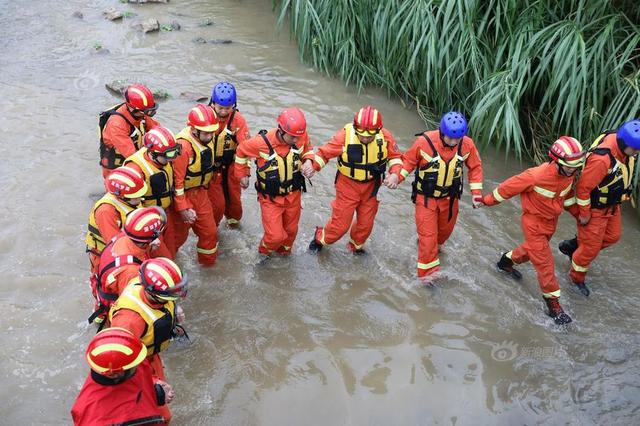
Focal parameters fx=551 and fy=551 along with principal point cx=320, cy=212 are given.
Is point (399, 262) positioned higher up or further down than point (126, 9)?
further down

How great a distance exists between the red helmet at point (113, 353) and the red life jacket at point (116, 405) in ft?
0.47

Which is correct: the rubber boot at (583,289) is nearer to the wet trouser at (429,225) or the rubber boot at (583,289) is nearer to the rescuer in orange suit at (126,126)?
the wet trouser at (429,225)

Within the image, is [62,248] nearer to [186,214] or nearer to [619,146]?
[186,214]

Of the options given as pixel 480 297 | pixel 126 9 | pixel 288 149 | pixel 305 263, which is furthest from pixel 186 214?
pixel 126 9

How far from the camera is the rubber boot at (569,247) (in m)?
5.71

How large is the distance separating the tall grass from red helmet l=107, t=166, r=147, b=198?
4375 millimetres

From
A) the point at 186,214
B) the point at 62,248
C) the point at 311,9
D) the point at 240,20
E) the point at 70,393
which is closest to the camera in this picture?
the point at 70,393

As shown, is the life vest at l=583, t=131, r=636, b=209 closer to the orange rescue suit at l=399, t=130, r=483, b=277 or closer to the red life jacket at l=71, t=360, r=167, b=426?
the orange rescue suit at l=399, t=130, r=483, b=277

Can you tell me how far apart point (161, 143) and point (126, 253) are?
98cm

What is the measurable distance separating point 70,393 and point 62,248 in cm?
184

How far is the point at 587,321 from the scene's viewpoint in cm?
506

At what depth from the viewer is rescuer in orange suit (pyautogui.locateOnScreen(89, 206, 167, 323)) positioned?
11.9 feet

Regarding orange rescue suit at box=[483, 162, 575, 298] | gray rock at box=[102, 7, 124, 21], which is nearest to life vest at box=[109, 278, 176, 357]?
orange rescue suit at box=[483, 162, 575, 298]

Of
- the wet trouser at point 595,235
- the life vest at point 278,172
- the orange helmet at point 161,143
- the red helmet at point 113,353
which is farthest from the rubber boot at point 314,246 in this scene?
the red helmet at point 113,353
